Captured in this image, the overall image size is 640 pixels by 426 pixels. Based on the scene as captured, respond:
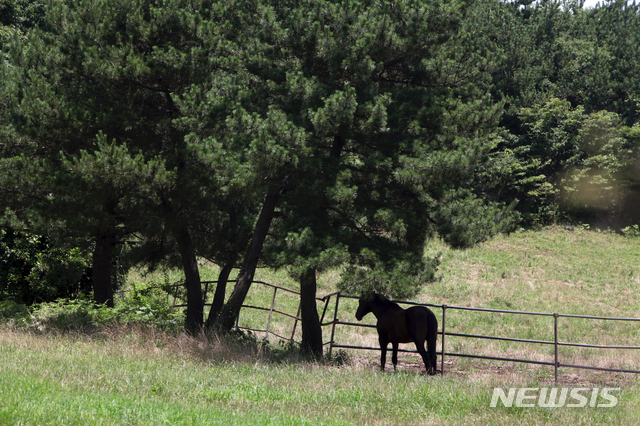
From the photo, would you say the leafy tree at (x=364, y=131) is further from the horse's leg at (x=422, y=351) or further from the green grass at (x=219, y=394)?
the green grass at (x=219, y=394)

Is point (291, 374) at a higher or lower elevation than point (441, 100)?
lower

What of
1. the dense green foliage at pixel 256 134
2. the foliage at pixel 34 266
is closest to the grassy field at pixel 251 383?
the dense green foliage at pixel 256 134

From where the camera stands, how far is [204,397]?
804 cm

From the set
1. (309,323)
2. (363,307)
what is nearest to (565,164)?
(309,323)

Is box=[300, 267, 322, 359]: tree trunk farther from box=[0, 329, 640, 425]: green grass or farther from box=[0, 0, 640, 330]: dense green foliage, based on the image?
box=[0, 329, 640, 425]: green grass

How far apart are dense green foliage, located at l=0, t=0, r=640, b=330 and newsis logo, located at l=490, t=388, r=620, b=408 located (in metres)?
3.55

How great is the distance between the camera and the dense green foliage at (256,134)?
12.4 m

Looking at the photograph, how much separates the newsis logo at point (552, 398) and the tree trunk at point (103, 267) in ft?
Answer: 40.0

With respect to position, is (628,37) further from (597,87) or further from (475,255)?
(475,255)

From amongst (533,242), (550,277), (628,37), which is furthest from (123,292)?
(628,37)

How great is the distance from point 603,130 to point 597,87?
6.48 metres

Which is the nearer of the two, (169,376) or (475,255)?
(169,376)

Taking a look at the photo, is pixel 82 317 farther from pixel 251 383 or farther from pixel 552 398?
pixel 552 398

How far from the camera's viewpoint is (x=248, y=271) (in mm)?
14172
